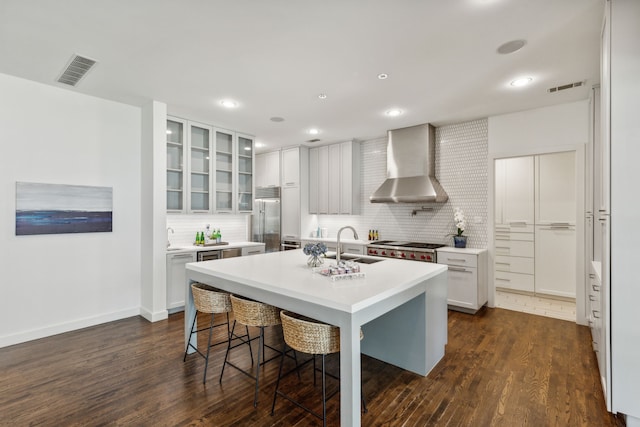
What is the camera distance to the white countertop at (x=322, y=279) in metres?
1.81

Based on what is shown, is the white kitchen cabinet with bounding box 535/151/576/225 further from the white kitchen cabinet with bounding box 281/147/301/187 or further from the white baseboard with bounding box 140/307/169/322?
the white baseboard with bounding box 140/307/169/322

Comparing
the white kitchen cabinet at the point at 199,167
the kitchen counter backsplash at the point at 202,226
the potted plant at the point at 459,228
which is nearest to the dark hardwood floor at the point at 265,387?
the potted plant at the point at 459,228

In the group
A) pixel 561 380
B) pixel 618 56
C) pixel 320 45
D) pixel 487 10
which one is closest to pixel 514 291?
pixel 561 380

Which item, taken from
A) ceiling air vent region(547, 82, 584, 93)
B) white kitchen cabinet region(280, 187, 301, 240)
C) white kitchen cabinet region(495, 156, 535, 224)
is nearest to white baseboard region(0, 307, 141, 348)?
white kitchen cabinet region(280, 187, 301, 240)

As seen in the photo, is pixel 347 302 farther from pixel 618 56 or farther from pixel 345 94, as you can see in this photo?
pixel 345 94

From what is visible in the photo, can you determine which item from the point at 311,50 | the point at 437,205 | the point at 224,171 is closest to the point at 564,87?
the point at 437,205

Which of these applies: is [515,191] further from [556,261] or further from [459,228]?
[459,228]

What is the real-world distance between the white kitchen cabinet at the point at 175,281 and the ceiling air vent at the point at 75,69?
219 cm

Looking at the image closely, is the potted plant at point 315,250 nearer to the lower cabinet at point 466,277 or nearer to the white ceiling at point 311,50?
the white ceiling at point 311,50

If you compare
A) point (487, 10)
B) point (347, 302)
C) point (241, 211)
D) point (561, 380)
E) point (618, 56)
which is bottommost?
point (561, 380)

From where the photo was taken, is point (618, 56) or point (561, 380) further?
point (561, 380)

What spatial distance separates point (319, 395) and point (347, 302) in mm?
1073

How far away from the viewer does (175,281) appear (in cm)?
414

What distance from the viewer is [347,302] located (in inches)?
66.7
